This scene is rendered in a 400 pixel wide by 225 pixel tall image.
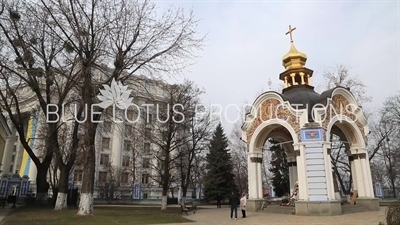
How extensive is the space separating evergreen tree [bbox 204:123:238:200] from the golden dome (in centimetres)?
1087

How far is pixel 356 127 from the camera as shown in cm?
1823

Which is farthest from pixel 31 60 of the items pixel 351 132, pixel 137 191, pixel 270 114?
pixel 137 191

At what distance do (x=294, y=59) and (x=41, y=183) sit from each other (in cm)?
1828

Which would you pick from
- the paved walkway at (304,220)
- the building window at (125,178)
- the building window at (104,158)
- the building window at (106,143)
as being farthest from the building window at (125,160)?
the paved walkway at (304,220)

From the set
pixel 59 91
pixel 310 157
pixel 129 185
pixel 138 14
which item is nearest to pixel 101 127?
pixel 59 91

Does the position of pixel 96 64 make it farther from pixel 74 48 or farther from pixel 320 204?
pixel 320 204

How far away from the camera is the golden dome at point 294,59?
68.4 ft

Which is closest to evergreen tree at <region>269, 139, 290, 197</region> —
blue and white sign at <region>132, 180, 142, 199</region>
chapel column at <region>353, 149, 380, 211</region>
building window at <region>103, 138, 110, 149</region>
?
chapel column at <region>353, 149, 380, 211</region>

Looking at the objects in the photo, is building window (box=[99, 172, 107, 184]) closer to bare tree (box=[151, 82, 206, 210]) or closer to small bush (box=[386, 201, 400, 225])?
→ bare tree (box=[151, 82, 206, 210])

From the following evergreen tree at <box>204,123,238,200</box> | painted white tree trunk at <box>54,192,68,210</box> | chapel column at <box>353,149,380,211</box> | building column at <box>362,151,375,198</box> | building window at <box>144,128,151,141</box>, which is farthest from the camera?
evergreen tree at <box>204,123,238,200</box>

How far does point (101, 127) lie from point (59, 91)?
10.5 ft

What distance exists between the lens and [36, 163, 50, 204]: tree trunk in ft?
64.9

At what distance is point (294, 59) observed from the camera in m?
20.9

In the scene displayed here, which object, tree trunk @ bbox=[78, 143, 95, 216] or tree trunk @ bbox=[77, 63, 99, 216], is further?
tree trunk @ bbox=[77, 63, 99, 216]
